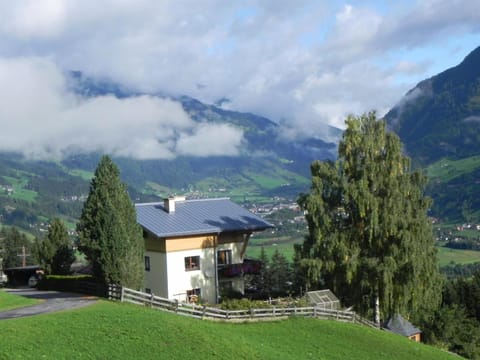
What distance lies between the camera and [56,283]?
4788 cm

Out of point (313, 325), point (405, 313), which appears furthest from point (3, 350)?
point (405, 313)

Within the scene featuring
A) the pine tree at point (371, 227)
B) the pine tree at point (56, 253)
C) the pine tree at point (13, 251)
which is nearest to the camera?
the pine tree at point (371, 227)

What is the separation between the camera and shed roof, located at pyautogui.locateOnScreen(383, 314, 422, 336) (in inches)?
1999

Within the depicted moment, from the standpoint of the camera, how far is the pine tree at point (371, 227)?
141 ft

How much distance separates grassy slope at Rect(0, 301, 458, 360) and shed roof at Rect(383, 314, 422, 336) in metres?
13.6

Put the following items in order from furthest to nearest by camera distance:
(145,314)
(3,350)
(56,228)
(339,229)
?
(56,228) < (339,229) < (145,314) < (3,350)

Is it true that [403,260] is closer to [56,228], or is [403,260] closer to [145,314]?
[145,314]

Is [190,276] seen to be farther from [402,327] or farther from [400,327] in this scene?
[402,327]

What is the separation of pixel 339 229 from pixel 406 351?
41.0 feet

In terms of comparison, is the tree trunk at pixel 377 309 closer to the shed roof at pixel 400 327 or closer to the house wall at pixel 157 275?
the shed roof at pixel 400 327

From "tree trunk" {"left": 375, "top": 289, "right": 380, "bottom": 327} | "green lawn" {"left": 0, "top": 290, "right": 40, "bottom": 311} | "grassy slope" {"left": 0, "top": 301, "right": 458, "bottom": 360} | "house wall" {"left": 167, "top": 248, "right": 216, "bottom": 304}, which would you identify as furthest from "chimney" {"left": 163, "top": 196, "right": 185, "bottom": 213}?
"tree trunk" {"left": 375, "top": 289, "right": 380, "bottom": 327}

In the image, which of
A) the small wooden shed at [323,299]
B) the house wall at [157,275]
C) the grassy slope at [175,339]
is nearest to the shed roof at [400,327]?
the small wooden shed at [323,299]

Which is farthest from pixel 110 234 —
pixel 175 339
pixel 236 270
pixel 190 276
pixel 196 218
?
pixel 236 270

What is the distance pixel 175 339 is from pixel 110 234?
12.2 metres
